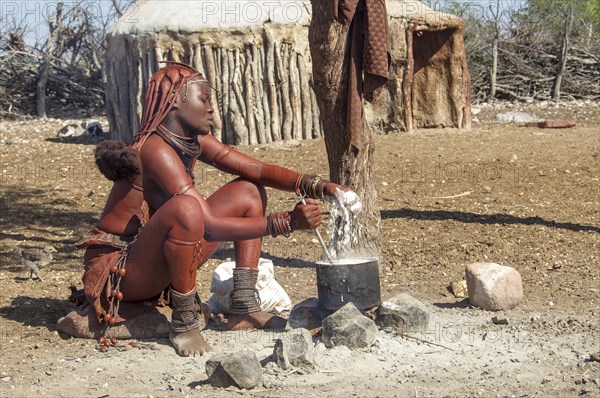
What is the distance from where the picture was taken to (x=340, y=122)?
224 inches

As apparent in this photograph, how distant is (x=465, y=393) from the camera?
12.1 feet

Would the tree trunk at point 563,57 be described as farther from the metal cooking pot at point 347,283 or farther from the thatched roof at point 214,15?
the metal cooking pot at point 347,283

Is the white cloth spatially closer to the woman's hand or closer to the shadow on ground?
the woman's hand

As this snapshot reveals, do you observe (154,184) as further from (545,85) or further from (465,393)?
(545,85)

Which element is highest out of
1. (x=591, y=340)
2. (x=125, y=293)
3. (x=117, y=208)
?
(x=117, y=208)

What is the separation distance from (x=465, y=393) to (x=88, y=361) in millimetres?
1677

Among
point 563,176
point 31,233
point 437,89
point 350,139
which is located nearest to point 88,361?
point 350,139

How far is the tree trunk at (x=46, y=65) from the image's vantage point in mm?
14812

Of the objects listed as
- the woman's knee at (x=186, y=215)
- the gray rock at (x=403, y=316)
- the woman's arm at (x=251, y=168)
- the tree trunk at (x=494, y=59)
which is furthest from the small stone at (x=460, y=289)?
the tree trunk at (x=494, y=59)

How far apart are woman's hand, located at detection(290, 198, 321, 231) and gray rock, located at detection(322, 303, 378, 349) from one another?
1.37 ft

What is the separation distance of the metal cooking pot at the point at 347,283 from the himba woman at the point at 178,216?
33 cm

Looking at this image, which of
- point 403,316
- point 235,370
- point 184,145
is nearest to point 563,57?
point 403,316

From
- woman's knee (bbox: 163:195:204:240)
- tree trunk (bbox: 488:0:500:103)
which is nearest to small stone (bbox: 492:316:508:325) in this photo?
woman's knee (bbox: 163:195:204:240)

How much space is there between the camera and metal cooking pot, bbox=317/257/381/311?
14.5 feet
